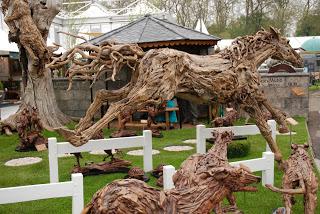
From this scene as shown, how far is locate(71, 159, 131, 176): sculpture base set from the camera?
8.25 m

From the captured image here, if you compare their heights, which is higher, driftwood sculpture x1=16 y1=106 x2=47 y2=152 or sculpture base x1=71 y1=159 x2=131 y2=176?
driftwood sculpture x1=16 y1=106 x2=47 y2=152

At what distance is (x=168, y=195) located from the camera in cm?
297

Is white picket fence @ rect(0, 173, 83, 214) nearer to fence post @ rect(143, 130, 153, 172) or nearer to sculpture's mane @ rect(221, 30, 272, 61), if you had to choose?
fence post @ rect(143, 130, 153, 172)

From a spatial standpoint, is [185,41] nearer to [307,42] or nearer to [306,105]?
[306,105]

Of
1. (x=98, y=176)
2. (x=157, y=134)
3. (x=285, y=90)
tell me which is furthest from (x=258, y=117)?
(x=285, y=90)

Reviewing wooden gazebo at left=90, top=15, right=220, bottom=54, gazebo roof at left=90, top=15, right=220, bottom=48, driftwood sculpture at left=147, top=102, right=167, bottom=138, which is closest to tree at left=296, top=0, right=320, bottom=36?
wooden gazebo at left=90, top=15, right=220, bottom=54

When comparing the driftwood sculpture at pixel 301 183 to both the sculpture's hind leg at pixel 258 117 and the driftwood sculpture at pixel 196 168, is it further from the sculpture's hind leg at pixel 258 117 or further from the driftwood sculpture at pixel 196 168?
the sculpture's hind leg at pixel 258 117

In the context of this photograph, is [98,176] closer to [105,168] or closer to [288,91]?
[105,168]

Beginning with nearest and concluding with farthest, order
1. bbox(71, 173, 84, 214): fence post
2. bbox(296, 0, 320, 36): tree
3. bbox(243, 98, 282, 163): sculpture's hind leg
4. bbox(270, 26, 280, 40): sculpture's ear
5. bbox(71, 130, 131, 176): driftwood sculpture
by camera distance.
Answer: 1. bbox(71, 173, 84, 214): fence post
2. bbox(243, 98, 282, 163): sculpture's hind leg
3. bbox(270, 26, 280, 40): sculpture's ear
4. bbox(71, 130, 131, 176): driftwood sculpture
5. bbox(296, 0, 320, 36): tree

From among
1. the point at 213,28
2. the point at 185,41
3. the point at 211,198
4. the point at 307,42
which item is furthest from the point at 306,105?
the point at 213,28

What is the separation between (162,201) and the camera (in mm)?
2893

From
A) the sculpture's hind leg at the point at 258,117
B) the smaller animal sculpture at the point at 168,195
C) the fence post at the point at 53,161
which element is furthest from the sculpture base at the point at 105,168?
the smaller animal sculpture at the point at 168,195

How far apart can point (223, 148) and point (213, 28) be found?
36.8m

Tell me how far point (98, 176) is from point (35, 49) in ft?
20.1
